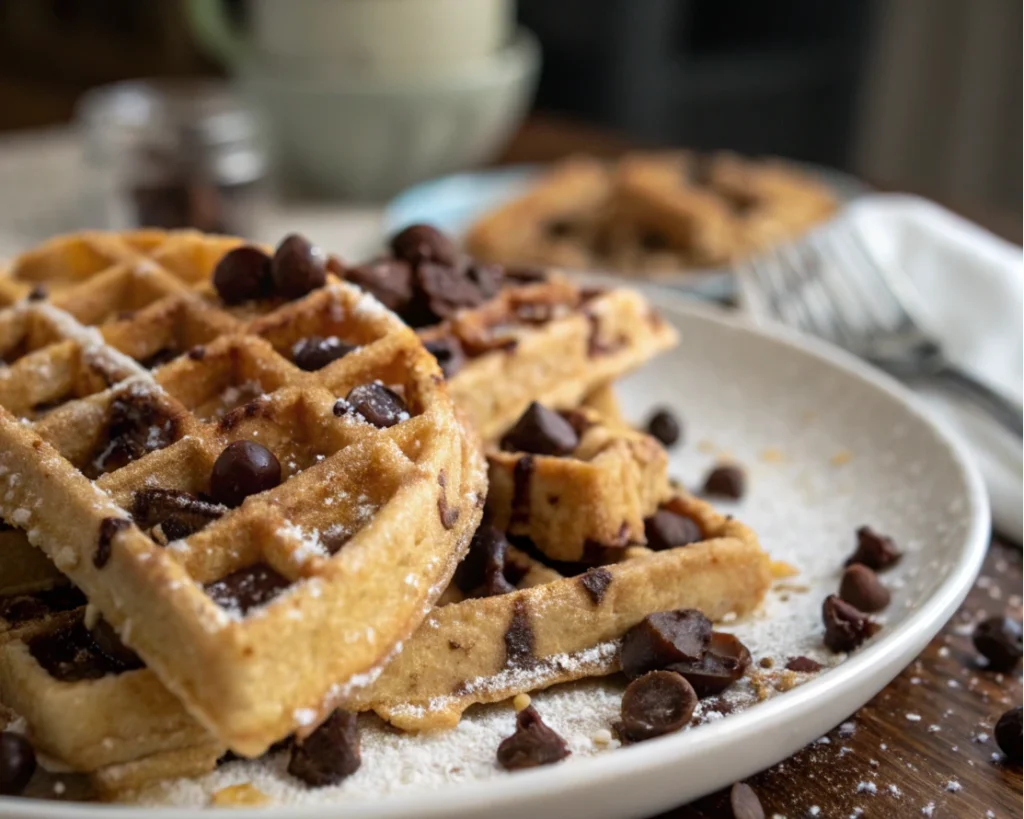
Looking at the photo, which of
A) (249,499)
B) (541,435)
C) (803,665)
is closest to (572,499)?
(541,435)

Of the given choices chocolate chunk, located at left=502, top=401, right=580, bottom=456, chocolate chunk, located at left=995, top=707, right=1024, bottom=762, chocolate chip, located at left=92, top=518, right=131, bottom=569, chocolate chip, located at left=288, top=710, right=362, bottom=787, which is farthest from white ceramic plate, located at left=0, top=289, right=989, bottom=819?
chocolate chunk, located at left=502, top=401, right=580, bottom=456

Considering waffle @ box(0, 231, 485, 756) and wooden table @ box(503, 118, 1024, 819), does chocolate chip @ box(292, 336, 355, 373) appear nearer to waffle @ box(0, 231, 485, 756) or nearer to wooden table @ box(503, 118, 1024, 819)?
waffle @ box(0, 231, 485, 756)

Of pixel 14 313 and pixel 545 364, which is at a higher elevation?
pixel 14 313

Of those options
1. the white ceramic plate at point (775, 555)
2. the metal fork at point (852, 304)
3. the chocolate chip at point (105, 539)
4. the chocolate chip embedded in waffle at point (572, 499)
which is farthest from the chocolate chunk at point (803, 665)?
the metal fork at point (852, 304)

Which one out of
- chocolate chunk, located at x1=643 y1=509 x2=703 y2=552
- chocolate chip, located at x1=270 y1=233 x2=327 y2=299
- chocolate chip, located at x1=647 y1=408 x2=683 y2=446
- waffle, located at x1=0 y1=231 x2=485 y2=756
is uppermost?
chocolate chip, located at x1=270 y1=233 x2=327 y2=299

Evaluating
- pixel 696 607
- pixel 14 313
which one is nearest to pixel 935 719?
pixel 696 607

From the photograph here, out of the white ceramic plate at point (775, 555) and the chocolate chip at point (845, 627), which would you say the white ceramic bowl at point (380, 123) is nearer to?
the white ceramic plate at point (775, 555)

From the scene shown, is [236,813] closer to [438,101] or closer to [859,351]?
[859,351]
